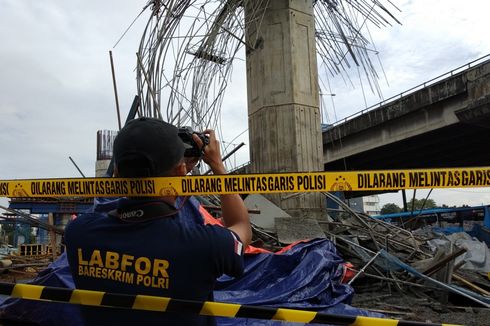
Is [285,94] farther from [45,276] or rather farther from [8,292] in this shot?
[8,292]

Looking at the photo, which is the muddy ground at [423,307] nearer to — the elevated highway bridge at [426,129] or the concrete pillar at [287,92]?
the concrete pillar at [287,92]

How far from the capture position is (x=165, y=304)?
1.20 metres

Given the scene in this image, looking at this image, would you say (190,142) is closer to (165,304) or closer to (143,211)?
(143,211)

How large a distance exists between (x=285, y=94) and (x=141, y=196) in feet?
13.2

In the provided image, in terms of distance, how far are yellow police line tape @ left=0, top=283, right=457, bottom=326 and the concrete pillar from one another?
346 cm

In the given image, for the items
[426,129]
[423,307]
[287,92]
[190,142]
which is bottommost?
[423,307]

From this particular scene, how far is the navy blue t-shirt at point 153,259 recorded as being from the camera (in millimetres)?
1159

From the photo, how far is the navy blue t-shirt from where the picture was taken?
1159 millimetres

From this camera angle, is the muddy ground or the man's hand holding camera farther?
the muddy ground

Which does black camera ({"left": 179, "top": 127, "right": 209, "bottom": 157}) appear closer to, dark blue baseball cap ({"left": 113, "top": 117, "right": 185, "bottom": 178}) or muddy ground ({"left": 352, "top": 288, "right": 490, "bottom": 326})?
dark blue baseball cap ({"left": 113, "top": 117, "right": 185, "bottom": 178})

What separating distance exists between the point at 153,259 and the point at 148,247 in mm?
37

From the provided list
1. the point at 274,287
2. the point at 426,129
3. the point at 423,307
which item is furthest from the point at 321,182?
the point at 426,129

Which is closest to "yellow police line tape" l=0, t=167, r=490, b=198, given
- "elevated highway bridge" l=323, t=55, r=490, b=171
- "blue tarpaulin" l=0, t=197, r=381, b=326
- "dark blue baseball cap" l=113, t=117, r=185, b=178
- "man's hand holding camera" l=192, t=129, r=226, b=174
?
"man's hand holding camera" l=192, t=129, r=226, b=174

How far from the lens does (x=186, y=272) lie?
3.83ft
